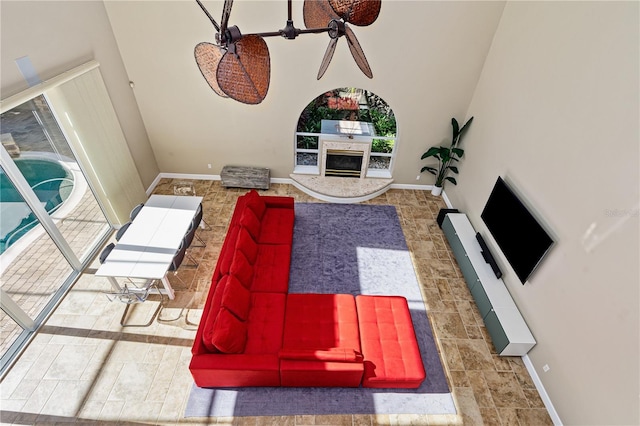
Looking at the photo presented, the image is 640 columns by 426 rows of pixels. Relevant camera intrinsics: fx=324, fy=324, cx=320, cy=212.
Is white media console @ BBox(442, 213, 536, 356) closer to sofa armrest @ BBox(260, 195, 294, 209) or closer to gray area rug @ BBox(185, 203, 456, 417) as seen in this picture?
gray area rug @ BBox(185, 203, 456, 417)

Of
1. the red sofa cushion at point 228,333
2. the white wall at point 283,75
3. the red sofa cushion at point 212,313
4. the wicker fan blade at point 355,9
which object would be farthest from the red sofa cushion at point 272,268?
the wicker fan blade at point 355,9

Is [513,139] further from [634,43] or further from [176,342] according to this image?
[176,342]

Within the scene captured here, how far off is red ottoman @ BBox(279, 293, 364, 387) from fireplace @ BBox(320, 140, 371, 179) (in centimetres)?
351

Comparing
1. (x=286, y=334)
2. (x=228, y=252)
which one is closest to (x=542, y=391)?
(x=286, y=334)

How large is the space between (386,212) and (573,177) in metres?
3.55

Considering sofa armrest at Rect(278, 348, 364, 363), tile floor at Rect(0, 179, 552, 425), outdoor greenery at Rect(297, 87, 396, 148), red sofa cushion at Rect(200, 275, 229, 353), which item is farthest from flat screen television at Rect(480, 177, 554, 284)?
red sofa cushion at Rect(200, 275, 229, 353)

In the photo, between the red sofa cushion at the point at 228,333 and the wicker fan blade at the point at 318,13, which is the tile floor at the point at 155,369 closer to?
the red sofa cushion at the point at 228,333

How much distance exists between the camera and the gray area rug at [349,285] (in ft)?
13.0

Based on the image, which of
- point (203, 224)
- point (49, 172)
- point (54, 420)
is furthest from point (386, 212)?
point (49, 172)

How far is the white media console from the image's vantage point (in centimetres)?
443

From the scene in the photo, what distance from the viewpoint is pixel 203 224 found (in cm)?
631

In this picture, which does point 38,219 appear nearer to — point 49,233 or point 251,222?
point 49,233

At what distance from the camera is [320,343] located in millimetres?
4207

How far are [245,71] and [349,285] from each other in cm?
437
